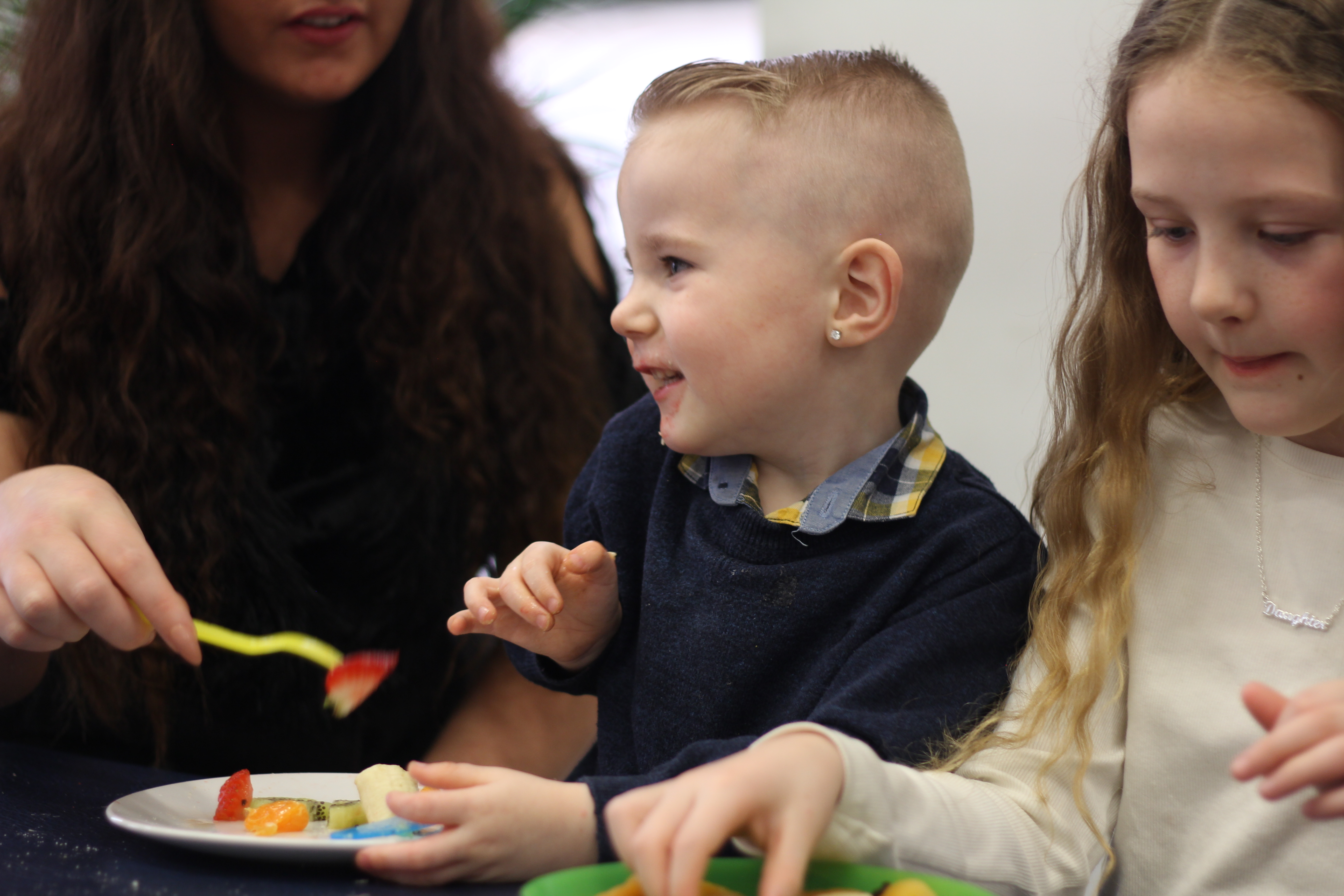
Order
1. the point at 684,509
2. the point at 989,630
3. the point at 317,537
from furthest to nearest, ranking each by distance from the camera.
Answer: the point at 317,537 → the point at 684,509 → the point at 989,630

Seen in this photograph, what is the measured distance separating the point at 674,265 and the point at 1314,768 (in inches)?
20.4

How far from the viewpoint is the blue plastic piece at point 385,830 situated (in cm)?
67

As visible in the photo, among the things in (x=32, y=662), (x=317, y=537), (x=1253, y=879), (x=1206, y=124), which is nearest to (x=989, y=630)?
(x=1253, y=879)

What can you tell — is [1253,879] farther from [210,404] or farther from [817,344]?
[210,404]

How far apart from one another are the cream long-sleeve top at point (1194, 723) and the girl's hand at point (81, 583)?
0.50 m

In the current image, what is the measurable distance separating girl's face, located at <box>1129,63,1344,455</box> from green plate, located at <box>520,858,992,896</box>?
34cm

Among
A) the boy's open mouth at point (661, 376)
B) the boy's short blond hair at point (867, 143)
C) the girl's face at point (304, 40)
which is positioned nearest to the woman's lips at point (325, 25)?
the girl's face at point (304, 40)

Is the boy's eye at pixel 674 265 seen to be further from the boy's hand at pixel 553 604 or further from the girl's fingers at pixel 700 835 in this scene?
the girl's fingers at pixel 700 835

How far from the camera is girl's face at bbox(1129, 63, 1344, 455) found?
0.64 meters

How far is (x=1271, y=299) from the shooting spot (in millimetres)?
659

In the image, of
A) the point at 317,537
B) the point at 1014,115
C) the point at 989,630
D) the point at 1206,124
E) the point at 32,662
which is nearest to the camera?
the point at 1206,124

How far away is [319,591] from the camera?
3.94 ft

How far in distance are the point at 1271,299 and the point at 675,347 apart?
0.38 meters

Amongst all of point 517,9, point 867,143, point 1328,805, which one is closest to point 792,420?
point 867,143
